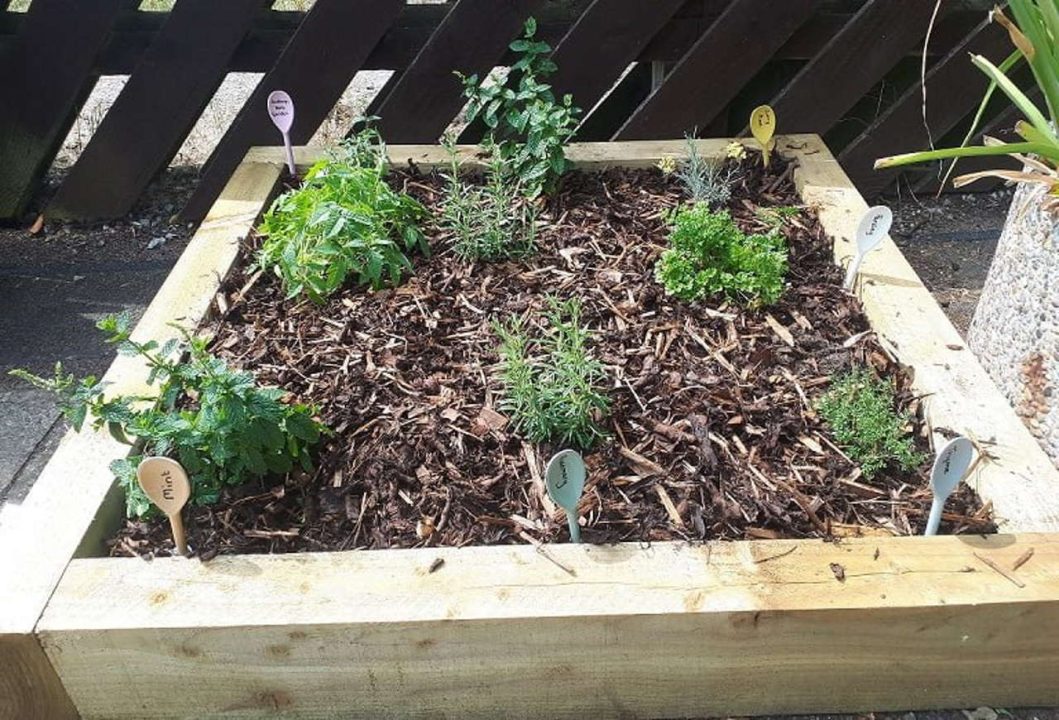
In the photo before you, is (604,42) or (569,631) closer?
(569,631)

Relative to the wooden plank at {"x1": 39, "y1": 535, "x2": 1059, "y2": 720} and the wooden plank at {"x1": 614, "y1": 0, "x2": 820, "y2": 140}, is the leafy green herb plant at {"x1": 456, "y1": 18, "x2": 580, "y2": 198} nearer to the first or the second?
the wooden plank at {"x1": 614, "y1": 0, "x2": 820, "y2": 140}

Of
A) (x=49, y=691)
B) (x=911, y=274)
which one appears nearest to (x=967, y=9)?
(x=911, y=274)

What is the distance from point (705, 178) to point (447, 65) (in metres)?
1.25

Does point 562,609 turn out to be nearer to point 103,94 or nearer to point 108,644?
point 108,644

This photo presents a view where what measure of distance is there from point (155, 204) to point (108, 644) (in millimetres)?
2984

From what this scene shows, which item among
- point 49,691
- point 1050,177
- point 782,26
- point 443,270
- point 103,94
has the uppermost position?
point 103,94

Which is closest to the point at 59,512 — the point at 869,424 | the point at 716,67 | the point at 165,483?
the point at 165,483

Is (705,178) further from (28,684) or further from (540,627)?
(28,684)

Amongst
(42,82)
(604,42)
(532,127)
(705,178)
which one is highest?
(42,82)

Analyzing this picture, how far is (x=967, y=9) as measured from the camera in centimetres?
355

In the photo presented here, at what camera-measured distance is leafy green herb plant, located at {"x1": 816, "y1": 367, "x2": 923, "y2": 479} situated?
1.84 metres

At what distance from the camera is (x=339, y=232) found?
2.45 metres

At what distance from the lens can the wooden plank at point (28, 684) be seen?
4.98 ft

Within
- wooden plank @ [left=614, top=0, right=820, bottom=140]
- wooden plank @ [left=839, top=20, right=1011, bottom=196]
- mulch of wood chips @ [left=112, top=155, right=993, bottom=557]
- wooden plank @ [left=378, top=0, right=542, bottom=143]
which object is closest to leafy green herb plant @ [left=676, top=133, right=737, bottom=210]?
mulch of wood chips @ [left=112, top=155, right=993, bottom=557]
